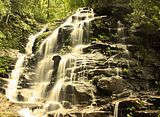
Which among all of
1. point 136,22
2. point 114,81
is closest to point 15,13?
point 136,22

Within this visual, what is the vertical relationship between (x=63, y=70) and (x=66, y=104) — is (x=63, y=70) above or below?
above

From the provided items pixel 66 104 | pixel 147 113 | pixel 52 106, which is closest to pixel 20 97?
pixel 52 106

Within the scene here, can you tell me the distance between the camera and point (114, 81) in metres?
16.0

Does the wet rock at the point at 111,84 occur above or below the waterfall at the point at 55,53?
below

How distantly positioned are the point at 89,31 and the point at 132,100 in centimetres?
728

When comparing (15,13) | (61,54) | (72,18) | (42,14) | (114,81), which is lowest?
(114,81)

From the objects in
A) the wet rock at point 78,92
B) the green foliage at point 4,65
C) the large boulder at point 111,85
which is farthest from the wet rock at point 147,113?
the green foliage at point 4,65

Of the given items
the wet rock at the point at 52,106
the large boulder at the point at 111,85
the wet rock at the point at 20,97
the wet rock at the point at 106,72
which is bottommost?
the wet rock at the point at 52,106

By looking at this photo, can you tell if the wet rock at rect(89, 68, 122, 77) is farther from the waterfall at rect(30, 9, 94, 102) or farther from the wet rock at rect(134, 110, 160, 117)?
the wet rock at rect(134, 110, 160, 117)

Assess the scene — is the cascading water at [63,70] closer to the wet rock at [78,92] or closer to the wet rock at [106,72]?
the wet rock at [78,92]

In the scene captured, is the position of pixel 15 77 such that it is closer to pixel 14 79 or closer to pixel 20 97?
pixel 14 79

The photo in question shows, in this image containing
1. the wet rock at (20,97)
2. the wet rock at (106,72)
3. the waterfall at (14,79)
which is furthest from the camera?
the waterfall at (14,79)

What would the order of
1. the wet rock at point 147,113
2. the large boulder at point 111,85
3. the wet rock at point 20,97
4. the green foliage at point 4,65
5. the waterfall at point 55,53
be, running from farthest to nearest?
the green foliage at point 4,65 < the wet rock at point 20,97 < the waterfall at point 55,53 < the large boulder at point 111,85 < the wet rock at point 147,113

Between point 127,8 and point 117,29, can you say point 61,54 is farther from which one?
point 127,8
